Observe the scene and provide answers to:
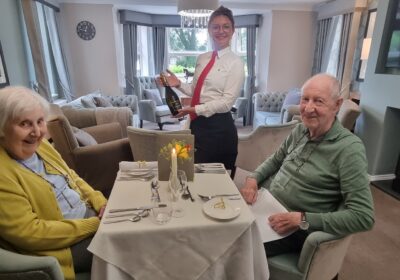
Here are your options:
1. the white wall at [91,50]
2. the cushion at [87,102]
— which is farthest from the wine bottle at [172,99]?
the white wall at [91,50]

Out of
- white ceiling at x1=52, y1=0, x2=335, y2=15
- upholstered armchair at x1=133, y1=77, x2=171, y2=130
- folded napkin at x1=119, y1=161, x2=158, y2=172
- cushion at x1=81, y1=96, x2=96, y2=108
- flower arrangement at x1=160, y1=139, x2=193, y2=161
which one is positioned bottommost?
upholstered armchair at x1=133, y1=77, x2=171, y2=130

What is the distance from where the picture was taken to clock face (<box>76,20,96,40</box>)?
16.2 feet

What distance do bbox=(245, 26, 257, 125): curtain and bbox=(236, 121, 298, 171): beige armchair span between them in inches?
130

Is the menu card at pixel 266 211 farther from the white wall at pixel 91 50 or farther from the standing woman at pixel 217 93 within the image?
the white wall at pixel 91 50

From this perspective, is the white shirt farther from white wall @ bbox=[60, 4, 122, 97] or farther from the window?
the window

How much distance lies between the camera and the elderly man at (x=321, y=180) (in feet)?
3.68

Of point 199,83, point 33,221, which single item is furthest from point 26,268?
point 199,83

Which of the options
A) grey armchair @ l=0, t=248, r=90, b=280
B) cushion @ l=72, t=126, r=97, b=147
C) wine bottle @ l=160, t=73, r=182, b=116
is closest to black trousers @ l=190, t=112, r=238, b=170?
wine bottle @ l=160, t=73, r=182, b=116

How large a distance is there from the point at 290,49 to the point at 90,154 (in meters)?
4.53

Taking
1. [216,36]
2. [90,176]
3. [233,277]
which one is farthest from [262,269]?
[90,176]

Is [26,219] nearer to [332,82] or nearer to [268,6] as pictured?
[332,82]

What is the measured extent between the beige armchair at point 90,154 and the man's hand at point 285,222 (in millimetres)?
1727

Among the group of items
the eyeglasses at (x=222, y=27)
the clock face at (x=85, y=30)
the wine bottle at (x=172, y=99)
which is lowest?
the wine bottle at (x=172, y=99)

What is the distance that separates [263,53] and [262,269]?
5245 mm
